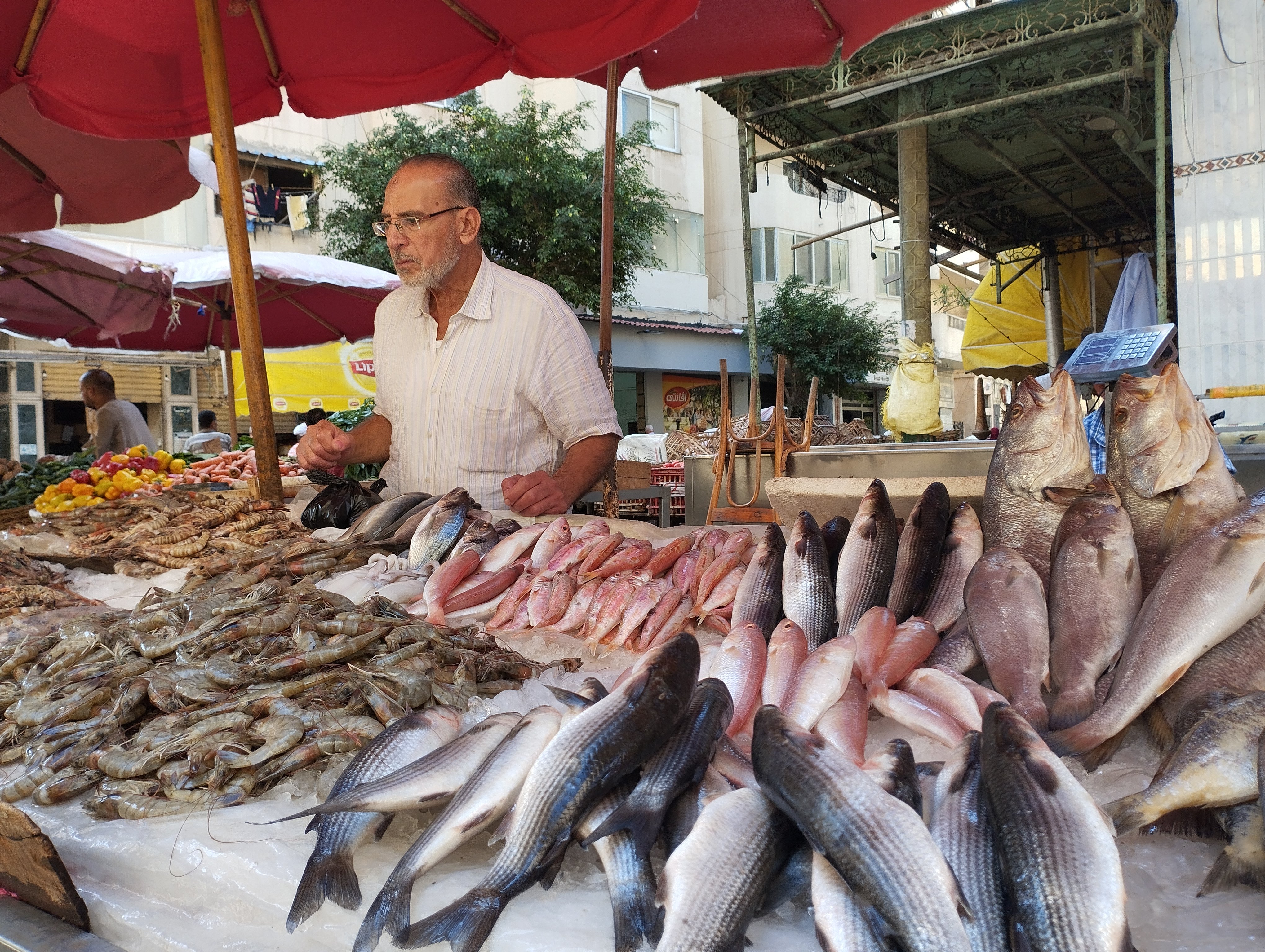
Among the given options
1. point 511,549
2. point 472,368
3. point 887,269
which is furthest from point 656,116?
point 511,549

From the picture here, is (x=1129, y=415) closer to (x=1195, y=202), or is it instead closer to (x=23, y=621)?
(x=23, y=621)

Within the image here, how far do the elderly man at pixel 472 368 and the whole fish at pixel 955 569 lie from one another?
1752mm

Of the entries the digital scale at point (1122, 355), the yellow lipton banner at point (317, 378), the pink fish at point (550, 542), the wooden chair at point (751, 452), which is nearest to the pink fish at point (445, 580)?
the pink fish at point (550, 542)

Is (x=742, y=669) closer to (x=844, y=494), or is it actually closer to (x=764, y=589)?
(x=764, y=589)

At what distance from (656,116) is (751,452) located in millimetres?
21212

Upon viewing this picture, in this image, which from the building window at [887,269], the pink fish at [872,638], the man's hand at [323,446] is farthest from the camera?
the building window at [887,269]

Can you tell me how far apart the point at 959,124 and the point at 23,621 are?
34.4 ft

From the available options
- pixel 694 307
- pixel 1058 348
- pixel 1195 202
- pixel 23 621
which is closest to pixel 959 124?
pixel 1195 202

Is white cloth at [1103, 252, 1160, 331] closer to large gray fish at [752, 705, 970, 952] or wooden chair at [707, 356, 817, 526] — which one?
wooden chair at [707, 356, 817, 526]

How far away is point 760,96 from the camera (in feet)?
31.5

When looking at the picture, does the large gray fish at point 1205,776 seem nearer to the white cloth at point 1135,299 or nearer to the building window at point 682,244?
the white cloth at point 1135,299

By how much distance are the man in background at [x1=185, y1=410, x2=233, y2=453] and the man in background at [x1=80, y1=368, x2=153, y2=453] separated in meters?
1.72

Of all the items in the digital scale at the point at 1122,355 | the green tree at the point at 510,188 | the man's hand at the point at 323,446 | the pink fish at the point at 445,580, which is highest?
the green tree at the point at 510,188

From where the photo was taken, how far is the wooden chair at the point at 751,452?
6.05 metres
